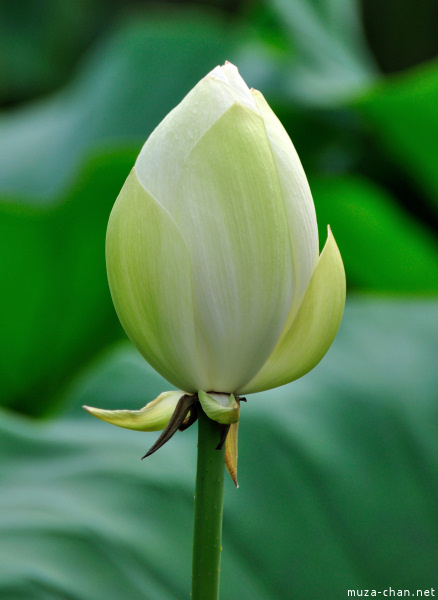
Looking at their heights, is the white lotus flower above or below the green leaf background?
above

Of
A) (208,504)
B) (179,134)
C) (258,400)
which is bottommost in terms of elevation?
(258,400)

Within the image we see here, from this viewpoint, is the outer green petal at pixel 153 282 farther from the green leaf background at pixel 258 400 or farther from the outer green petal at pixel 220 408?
the green leaf background at pixel 258 400

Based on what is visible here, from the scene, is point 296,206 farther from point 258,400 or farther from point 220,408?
point 258,400

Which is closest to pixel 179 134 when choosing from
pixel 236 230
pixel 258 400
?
pixel 236 230

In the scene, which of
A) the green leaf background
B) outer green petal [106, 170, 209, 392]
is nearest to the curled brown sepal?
outer green petal [106, 170, 209, 392]

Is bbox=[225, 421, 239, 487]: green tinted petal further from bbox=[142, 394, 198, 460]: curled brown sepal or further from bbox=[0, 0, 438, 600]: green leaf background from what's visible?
bbox=[0, 0, 438, 600]: green leaf background
